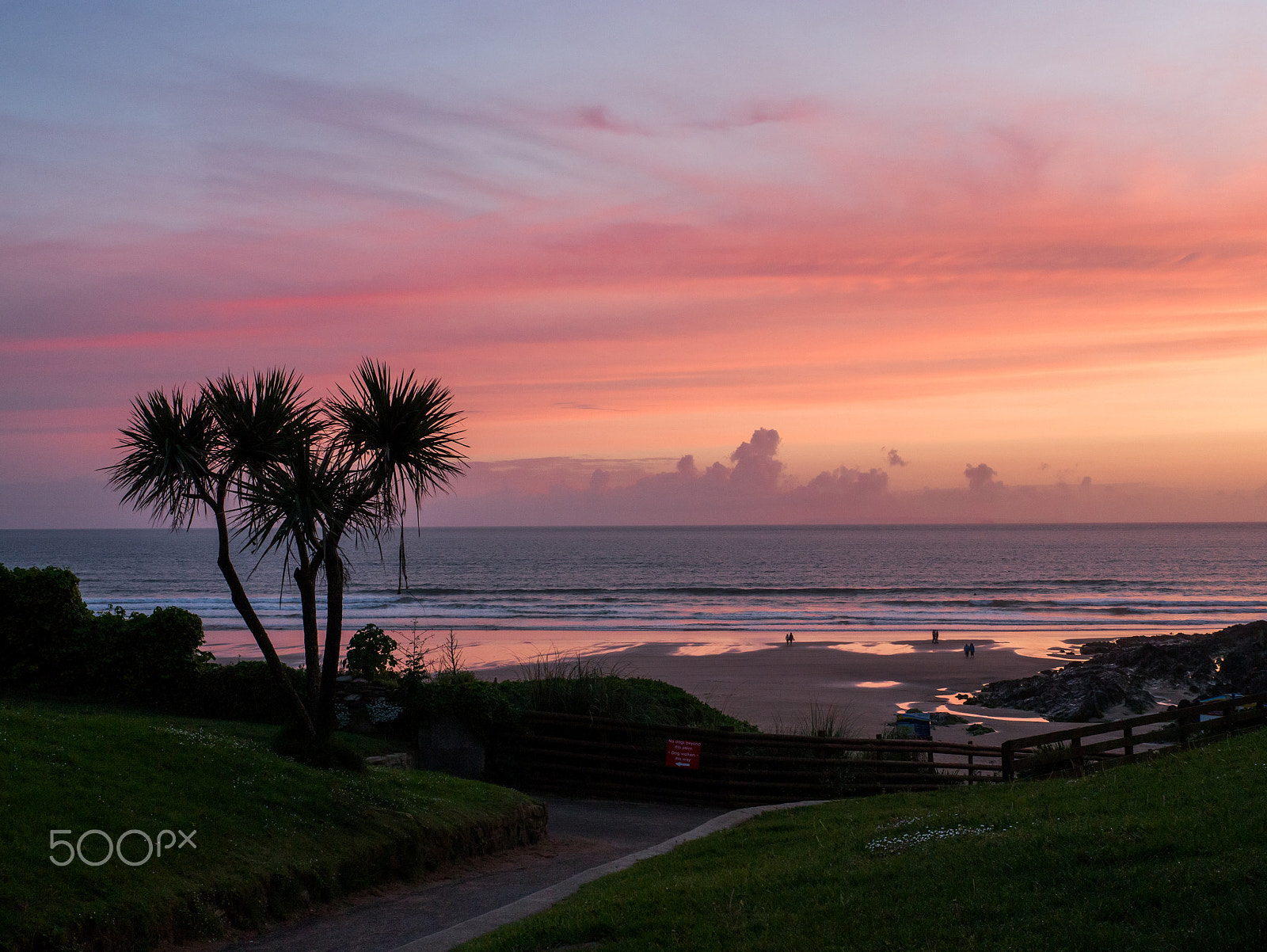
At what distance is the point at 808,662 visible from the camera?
40969 mm

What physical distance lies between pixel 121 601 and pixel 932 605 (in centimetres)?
6316

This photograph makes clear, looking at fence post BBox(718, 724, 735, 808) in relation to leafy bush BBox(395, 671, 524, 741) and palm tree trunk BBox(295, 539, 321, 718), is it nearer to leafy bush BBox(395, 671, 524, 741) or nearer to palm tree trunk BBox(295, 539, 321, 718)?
leafy bush BBox(395, 671, 524, 741)

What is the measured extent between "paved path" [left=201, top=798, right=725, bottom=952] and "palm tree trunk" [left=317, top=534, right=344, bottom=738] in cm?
279

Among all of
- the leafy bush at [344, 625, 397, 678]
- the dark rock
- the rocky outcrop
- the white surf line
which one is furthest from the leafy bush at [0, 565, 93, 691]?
the rocky outcrop

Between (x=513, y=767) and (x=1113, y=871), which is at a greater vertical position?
(x=1113, y=871)

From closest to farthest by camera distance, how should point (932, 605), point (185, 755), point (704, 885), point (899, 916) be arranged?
1. point (899, 916)
2. point (704, 885)
3. point (185, 755)
4. point (932, 605)

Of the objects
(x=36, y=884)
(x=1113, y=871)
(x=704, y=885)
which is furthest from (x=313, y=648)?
(x=1113, y=871)

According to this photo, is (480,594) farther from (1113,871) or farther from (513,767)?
(1113,871)

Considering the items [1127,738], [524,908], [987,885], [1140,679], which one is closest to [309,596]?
[524,908]

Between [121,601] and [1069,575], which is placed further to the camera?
[1069,575]

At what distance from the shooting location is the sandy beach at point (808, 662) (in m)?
29.7

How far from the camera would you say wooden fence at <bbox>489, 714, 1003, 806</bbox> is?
16891 mm

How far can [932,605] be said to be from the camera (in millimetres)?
68688

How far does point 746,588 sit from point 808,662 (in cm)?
4410
